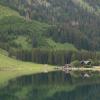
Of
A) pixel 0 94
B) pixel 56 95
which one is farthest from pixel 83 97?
pixel 0 94

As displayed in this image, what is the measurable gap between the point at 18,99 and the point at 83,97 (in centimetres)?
2112

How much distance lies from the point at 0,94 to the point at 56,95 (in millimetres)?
19255

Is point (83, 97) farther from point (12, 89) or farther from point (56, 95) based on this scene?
point (12, 89)

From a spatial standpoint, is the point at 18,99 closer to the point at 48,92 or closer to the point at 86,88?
the point at 48,92

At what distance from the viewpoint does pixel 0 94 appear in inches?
4774

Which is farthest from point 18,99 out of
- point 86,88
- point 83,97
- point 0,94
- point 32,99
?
point 86,88

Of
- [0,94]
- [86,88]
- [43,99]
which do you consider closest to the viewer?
[43,99]

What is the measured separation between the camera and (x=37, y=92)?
4978 inches

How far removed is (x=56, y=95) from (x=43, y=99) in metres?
13.5

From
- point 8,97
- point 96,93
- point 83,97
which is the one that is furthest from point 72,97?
point 8,97

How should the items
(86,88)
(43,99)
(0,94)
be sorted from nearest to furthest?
(43,99)
(0,94)
(86,88)

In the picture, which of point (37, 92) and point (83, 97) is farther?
point (37, 92)

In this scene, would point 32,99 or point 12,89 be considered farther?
point 12,89

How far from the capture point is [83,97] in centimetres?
11412
